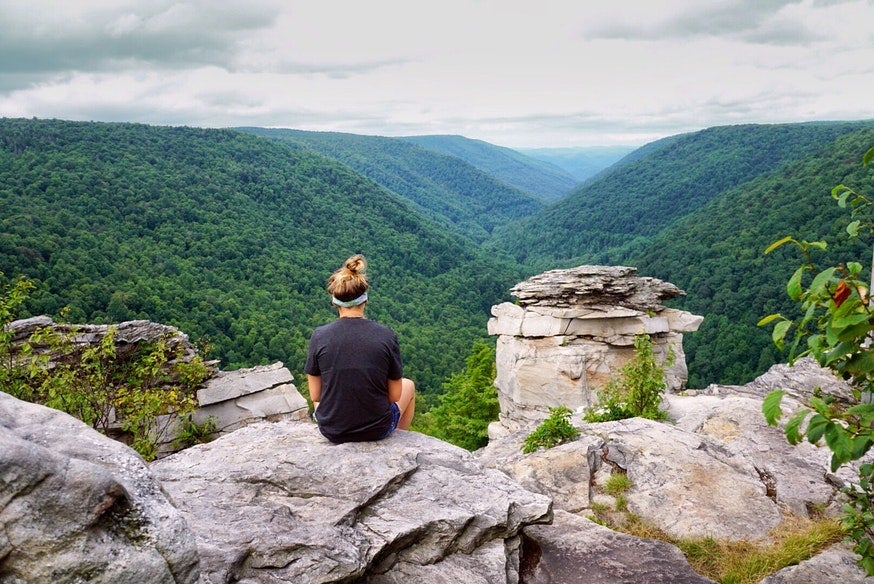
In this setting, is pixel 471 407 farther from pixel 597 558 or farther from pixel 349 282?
pixel 349 282

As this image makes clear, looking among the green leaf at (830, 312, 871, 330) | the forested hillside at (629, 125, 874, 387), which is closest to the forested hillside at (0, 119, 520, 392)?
the forested hillside at (629, 125, 874, 387)

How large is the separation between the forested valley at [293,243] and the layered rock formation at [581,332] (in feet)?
24.3

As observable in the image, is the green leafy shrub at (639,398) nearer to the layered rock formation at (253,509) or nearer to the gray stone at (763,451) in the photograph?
the gray stone at (763,451)

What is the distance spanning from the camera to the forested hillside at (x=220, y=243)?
159ft

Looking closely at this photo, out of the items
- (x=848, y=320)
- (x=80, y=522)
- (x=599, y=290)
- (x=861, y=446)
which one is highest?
(x=848, y=320)

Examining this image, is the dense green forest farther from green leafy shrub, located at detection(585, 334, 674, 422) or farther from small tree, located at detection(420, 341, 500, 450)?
green leafy shrub, located at detection(585, 334, 674, 422)

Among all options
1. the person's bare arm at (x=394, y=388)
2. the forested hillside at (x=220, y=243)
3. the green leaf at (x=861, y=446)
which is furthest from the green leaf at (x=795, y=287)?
the forested hillside at (x=220, y=243)

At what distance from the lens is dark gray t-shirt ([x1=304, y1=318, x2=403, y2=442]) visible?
5445 mm

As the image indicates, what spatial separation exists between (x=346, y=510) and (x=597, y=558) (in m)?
2.51

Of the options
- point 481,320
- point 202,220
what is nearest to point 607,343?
point 481,320

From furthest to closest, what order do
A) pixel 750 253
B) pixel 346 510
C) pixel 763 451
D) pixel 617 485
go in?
pixel 750 253 < pixel 763 451 < pixel 617 485 < pixel 346 510

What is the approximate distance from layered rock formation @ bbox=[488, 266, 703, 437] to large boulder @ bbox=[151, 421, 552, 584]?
11.8 m

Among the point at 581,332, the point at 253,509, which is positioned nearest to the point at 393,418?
the point at 253,509

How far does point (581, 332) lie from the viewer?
1733 cm
